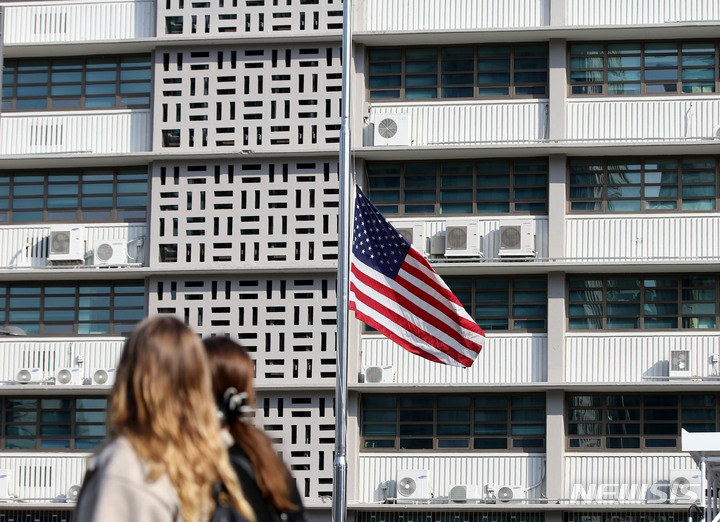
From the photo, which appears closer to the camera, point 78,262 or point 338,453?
point 338,453

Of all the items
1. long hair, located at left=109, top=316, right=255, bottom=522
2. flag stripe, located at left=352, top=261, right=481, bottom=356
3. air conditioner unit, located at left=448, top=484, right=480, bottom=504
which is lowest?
air conditioner unit, located at left=448, top=484, right=480, bottom=504

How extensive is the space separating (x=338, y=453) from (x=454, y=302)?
7.35ft

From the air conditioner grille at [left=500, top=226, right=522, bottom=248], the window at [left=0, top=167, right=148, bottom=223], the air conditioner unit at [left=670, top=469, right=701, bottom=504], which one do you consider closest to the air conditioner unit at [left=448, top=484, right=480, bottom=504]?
the air conditioner unit at [left=670, top=469, right=701, bottom=504]

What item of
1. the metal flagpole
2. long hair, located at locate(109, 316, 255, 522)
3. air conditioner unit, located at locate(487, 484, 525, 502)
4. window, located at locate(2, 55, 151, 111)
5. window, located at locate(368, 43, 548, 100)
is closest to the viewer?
long hair, located at locate(109, 316, 255, 522)

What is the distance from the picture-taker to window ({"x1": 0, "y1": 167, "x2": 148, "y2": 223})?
22672 millimetres

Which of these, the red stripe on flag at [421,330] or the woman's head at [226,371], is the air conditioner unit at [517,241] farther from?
the woman's head at [226,371]

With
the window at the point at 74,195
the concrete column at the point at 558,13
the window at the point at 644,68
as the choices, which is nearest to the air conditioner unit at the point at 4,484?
the window at the point at 74,195

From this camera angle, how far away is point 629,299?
21.5m

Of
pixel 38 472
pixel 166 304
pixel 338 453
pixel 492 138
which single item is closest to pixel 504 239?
pixel 492 138

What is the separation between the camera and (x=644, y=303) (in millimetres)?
21438

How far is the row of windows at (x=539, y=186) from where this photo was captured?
70.7 feet

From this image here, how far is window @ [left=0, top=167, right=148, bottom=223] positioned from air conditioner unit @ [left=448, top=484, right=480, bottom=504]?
7.21m

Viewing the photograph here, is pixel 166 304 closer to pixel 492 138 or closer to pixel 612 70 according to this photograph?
pixel 492 138

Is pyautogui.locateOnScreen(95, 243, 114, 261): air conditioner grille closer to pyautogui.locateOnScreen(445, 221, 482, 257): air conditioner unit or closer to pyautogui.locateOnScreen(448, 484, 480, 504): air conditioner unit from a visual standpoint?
pyautogui.locateOnScreen(445, 221, 482, 257): air conditioner unit
